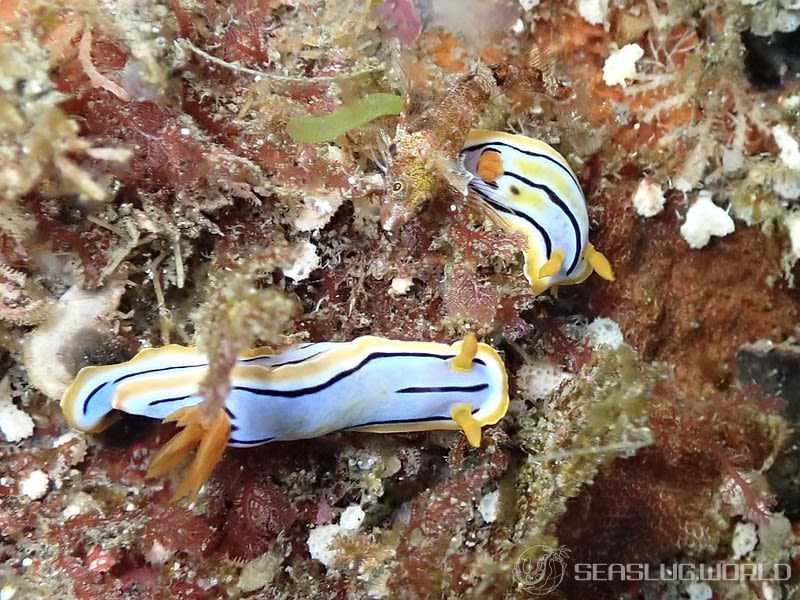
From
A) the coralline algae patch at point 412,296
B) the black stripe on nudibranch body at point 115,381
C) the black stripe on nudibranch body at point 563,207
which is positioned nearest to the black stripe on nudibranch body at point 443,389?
the coralline algae patch at point 412,296

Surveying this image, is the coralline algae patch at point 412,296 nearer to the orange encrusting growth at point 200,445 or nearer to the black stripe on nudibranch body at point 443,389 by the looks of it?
the black stripe on nudibranch body at point 443,389

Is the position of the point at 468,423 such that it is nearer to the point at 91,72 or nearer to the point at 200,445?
the point at 200,445

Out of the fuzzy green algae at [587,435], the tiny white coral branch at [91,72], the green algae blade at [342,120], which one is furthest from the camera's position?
the fuzzy green algae at [587,435]

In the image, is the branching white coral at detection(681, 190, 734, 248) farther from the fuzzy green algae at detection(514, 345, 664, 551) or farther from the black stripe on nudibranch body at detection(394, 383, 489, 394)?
the black stripe on nudibranch body at detection(394, 383, 489, 394)

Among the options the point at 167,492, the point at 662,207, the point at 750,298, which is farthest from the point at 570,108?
the point at 167,492

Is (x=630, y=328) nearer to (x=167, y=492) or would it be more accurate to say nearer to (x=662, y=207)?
(x=662, y=207)

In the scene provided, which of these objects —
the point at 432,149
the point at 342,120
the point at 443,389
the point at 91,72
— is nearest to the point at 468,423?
the point at 443,389
